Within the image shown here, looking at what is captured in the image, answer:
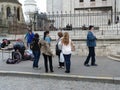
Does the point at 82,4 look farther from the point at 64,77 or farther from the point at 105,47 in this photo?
the point at 64,77

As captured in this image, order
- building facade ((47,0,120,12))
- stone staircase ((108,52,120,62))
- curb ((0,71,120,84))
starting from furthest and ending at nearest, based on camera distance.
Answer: building facade ((47,0,120,12)), stone staircase ((108,52,120,62)), curb ((0,71,120,84))

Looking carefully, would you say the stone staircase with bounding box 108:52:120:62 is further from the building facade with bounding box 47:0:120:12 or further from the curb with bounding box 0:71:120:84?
the building facade with bounding box 47:0:120:12

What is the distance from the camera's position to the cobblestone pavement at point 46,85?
1132 centimetres

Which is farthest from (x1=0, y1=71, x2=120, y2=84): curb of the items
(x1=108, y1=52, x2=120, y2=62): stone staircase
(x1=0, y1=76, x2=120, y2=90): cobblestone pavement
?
(x1=108, y1=52, x2=120, y2=62): stone staircase

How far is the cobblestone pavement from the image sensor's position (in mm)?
11320

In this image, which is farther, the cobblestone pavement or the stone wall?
the stone wall

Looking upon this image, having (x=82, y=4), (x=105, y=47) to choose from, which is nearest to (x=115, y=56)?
(x=105, y=47)

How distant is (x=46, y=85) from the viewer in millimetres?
11883

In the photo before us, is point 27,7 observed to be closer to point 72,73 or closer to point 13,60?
point 13,60

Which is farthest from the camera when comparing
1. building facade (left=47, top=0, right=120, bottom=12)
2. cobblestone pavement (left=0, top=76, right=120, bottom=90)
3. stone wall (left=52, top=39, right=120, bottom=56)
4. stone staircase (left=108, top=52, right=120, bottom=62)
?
building facade (left=47, top=0, right=120, bottom=12)

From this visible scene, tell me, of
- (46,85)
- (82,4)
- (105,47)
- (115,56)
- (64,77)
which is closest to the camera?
(46,85)

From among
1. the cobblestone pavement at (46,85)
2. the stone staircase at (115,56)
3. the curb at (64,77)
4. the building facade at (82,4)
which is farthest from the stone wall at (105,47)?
the building facade at (82,4)

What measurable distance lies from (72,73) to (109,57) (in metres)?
6.62

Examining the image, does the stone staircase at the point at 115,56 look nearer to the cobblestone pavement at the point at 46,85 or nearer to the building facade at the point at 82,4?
the cobblestone pavement at the point at 46,85
